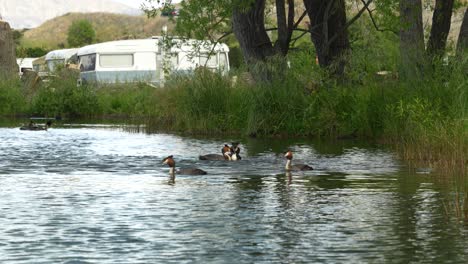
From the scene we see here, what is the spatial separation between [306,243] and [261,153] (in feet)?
50.4

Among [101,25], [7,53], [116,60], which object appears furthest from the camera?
[101,25]

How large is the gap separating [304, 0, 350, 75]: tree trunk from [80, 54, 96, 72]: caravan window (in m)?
29.9

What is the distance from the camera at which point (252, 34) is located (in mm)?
40500

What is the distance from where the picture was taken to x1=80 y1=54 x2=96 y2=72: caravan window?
6900cm

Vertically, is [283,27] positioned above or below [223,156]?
above

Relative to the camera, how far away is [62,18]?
158 meters

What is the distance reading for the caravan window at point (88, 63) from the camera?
6900cm

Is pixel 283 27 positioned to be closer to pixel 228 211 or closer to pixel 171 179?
pixel 171 179

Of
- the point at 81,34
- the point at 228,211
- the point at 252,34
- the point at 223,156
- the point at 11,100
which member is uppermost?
the point at 81,34

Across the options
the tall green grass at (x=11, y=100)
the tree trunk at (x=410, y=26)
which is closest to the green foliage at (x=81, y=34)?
the tall green grass at (x=11, y=100)

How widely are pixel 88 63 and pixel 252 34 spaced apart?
3108 centimetres

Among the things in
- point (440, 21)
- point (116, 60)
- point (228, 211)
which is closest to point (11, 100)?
point (116, 60)

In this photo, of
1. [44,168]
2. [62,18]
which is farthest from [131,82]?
[62,18]

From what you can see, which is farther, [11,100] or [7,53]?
[7,53]
